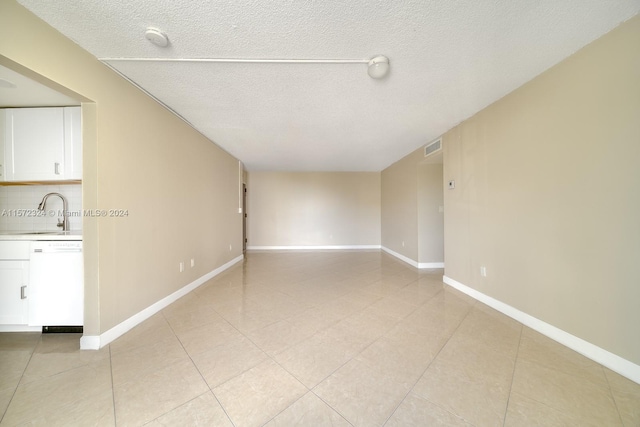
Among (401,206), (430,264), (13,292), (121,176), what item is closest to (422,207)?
(401,206)

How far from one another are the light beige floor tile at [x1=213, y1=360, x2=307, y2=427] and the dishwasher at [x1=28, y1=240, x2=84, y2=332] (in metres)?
1.72

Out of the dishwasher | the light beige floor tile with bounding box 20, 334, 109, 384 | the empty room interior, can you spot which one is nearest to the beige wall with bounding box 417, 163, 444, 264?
the empty room interior

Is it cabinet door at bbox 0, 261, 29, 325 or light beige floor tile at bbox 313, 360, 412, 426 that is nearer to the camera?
light beige floor tile at bbox 313, 360, 412, 426

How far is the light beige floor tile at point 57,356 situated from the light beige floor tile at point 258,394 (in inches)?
46.4

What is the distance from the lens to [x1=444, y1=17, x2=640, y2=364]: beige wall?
4.67 ft

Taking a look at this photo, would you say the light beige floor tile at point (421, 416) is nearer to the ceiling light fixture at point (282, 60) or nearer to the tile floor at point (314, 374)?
the tile floor at point (314, 374)

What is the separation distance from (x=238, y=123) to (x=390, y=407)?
3348 mm

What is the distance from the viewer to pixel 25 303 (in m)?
1.86

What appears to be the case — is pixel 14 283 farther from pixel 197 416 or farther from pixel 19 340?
pixel 197 416

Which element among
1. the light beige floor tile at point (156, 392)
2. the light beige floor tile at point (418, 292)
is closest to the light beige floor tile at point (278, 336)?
the light beige floor tile at point (156, 392)

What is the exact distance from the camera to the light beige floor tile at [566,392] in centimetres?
115

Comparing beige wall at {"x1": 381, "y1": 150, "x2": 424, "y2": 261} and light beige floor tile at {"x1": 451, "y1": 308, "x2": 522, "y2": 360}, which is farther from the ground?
beige wall at {"x1": 381, "y1": 150, "x2": 424, "y2": 261}

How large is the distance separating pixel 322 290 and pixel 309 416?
6.35 feet

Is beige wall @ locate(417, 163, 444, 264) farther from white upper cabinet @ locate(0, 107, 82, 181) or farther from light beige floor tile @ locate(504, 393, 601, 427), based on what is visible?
white upper cabinet @ locate(0, 107, 82, 181)
